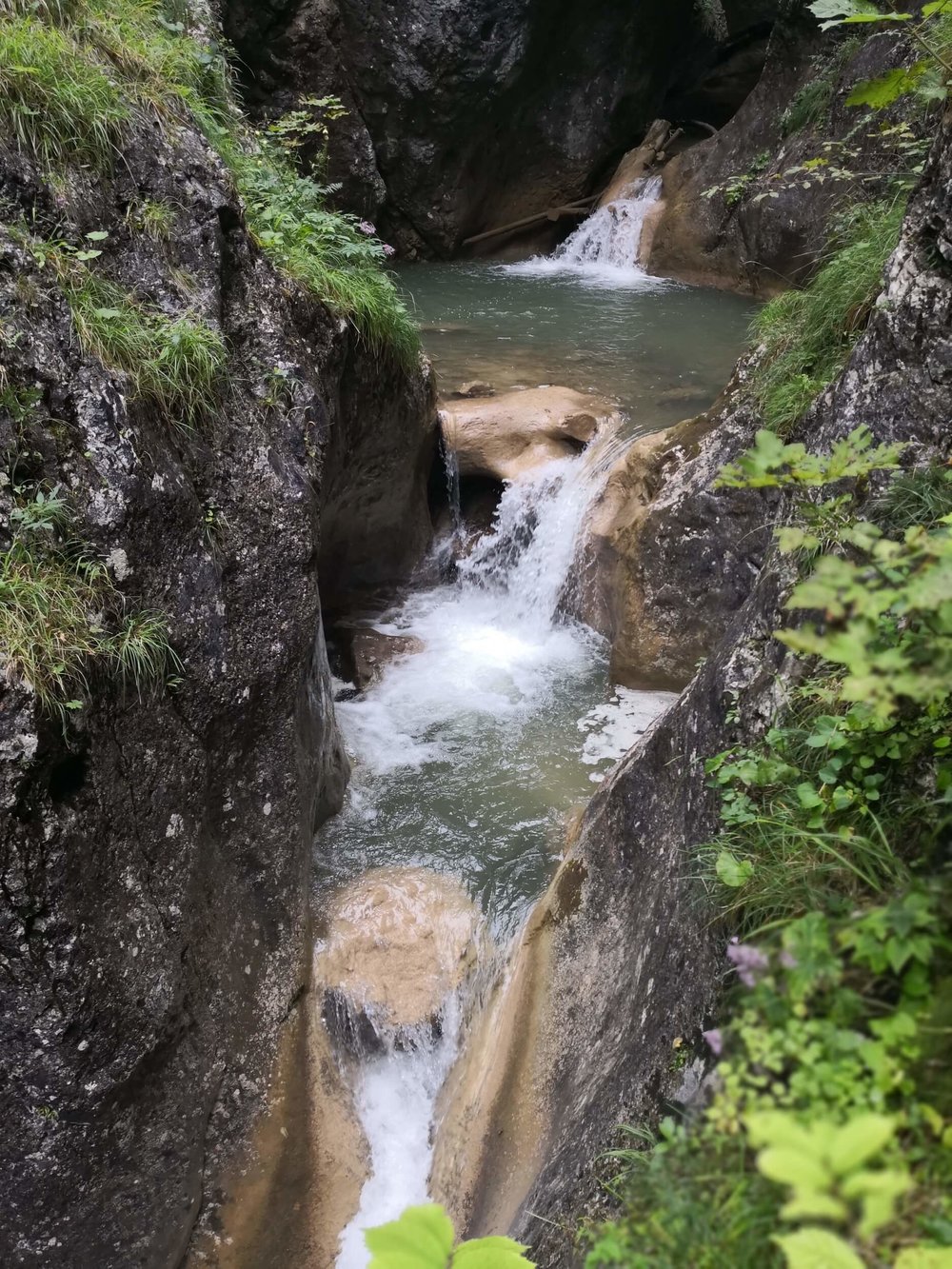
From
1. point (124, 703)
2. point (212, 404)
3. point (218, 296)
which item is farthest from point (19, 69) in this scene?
point (124, 703)

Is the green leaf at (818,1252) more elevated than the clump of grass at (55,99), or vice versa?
the clump of grass at (55,99)

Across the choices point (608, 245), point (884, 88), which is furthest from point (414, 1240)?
point (608, 245)

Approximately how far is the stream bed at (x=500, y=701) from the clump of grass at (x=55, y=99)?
3.56 m

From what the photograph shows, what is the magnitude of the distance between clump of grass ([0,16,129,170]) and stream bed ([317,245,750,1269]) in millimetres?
3560

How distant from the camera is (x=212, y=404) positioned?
3.74 m

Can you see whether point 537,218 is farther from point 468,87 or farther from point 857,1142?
point 857,1142

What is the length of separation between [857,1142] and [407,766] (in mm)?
4548

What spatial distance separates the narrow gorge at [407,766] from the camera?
4.51 ft

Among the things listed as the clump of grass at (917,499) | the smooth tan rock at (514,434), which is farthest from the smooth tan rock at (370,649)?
the clump of grass at (917,499)

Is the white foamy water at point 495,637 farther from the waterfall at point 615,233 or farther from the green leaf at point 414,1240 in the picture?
the waterfall at point 615,233

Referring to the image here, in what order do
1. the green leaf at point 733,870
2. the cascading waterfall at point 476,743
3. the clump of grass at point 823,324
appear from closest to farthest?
1. the green leaf at point 733,870
2. the cascading waterfall at point 476,743
3. the clump of grass at point 823,324

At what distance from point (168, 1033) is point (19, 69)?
3.87m

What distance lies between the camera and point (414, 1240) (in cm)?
113

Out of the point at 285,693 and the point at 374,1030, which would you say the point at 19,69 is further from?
the point at 374,1030
